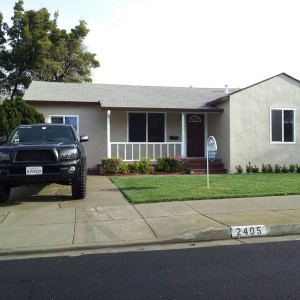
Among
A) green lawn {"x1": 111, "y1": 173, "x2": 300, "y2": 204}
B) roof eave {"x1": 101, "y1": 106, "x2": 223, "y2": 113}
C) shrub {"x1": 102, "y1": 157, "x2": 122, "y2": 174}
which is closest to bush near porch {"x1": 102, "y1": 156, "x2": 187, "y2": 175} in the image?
shrub {"x1": 102, "y1": 157, "x2": 122, "y2": 174}

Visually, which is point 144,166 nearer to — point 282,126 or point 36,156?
point 282,126

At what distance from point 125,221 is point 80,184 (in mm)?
2475

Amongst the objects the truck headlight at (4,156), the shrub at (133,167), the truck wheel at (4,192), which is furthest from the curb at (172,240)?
the shrub at (133,167)

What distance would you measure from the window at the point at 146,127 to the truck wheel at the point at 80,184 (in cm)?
901

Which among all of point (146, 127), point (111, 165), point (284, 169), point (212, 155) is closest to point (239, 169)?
point (284, 169)

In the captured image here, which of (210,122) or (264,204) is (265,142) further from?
(264,204)

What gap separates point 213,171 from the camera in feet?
58.3

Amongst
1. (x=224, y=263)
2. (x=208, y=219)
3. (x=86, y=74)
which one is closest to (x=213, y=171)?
(x=208, y=219)

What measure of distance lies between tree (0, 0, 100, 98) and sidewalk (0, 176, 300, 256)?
2533 centimetres

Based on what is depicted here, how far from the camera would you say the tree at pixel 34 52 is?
110 feet

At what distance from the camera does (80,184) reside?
32.8ft

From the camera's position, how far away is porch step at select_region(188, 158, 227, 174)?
1752 cm

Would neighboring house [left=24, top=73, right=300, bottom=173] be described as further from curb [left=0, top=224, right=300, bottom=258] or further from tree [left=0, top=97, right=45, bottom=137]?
curb [left=0, top=224, right=300, bottom=258]

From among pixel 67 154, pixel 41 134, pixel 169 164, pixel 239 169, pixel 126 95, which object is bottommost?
pixel 239 169
